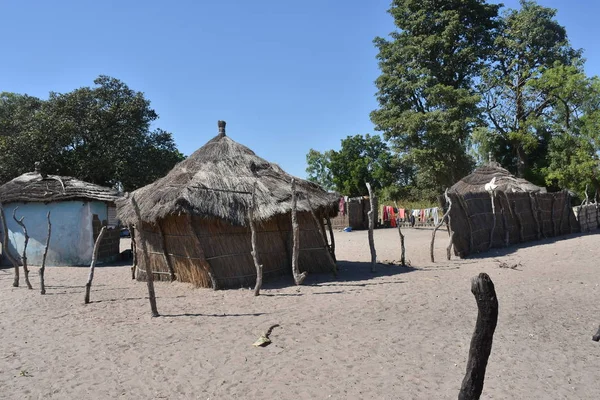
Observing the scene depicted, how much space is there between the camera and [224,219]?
8930 millimetres

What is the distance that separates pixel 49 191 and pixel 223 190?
753 cm

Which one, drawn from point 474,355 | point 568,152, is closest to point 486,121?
point 568,152

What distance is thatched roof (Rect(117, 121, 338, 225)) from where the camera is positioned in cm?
902

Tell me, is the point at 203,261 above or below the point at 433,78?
below

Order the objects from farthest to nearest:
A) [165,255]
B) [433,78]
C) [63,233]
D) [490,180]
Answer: [433,78]
[490,180]
[63,233]
[165,255]

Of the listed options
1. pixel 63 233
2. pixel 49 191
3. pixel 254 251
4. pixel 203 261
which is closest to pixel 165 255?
pixel 203 261

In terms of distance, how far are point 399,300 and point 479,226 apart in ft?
22.0

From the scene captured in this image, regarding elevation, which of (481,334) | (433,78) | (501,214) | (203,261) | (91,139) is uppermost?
(433,78)

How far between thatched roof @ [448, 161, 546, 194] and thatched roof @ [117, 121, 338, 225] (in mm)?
8712

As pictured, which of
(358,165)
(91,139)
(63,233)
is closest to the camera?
(63,233)

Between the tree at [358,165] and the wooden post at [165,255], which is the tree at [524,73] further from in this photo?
the wooden post at [165,255]

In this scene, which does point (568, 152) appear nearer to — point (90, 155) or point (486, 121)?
point (486, 121)

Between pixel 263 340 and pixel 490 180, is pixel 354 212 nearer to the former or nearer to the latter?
pixel 490 180

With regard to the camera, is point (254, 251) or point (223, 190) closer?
point (254, 251)
